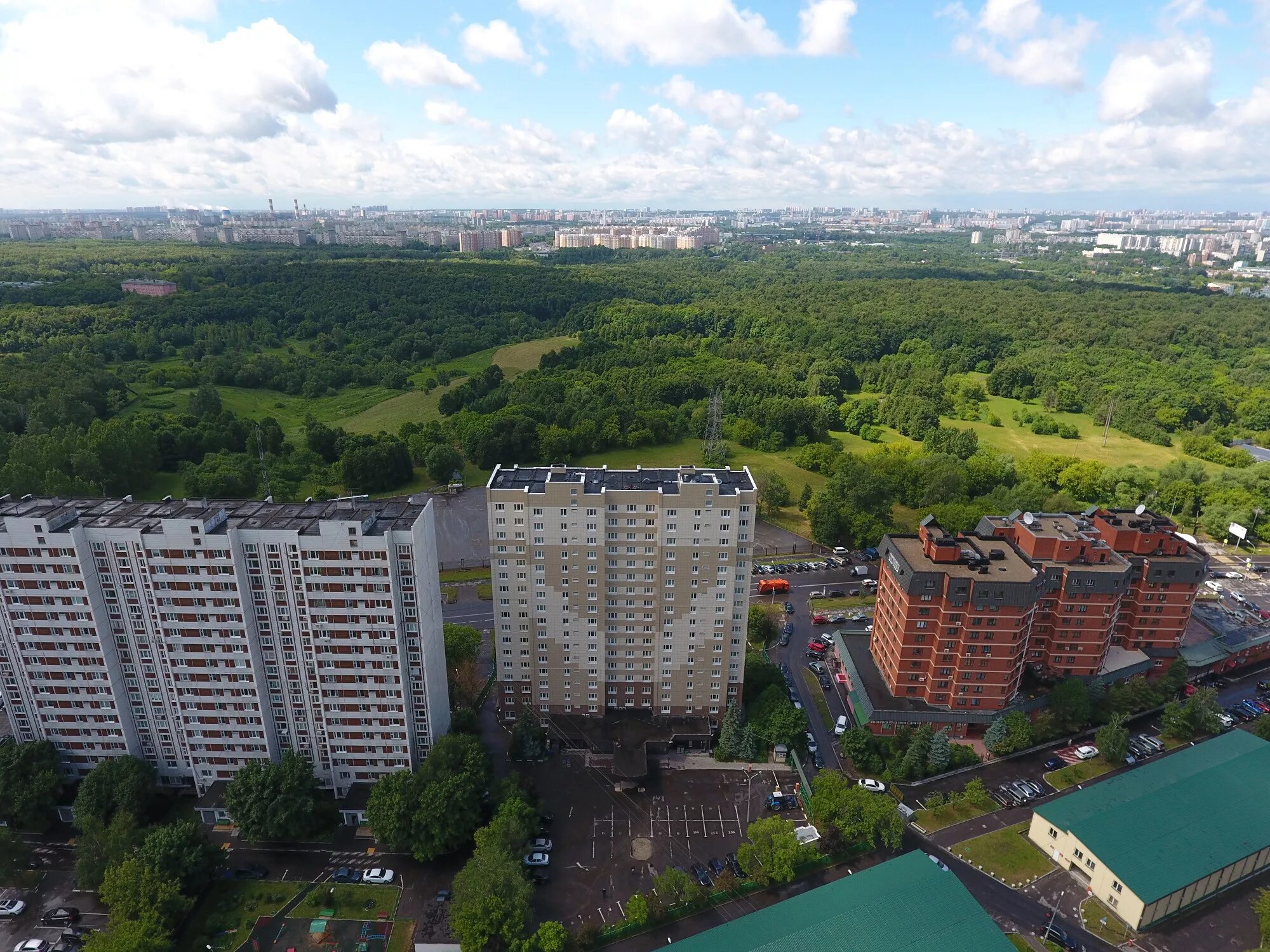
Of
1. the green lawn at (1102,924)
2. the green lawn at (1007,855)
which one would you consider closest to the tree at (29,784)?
the green lawn at (1007,855)

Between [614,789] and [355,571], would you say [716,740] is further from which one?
[355,571]

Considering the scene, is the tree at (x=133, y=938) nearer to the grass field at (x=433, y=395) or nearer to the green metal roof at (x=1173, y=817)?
the green metal roof at (x=1173, y=817)

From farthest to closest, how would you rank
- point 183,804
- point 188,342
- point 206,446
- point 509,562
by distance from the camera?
point 188,342 < point 206,446 < point 509,562 < point 183,804

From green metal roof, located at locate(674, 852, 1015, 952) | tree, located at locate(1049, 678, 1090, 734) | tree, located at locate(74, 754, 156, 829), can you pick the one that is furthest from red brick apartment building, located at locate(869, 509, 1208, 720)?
tree, located at locate(74, 754, 156, 829)

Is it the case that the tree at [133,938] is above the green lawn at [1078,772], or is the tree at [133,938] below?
above

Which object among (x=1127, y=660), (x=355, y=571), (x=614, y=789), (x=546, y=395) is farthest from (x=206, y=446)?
(x=1127, y=660)
